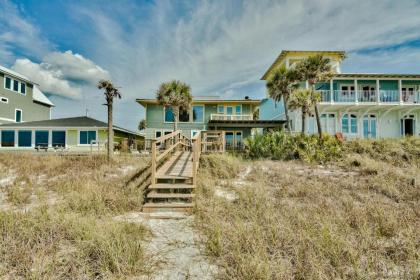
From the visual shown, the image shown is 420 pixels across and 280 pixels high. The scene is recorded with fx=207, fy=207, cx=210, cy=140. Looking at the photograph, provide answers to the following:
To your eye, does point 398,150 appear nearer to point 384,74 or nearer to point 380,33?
point 380,33

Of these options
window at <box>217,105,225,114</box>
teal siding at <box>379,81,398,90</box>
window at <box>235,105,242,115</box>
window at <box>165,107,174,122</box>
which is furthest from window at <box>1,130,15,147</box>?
teal siding at <box>379,81,398,90</box>

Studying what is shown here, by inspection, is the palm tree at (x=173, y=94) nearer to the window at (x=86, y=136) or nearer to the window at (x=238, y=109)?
the window at (x=238, y=109)

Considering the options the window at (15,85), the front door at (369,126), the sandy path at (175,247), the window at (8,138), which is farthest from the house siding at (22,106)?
the front door at (369,126)

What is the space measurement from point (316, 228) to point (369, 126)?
21216 millimetres

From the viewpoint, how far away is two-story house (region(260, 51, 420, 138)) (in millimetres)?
18734

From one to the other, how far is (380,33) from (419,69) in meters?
9.40

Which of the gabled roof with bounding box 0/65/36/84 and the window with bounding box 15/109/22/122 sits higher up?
the gabled roof with bounding box 0/65/36/84

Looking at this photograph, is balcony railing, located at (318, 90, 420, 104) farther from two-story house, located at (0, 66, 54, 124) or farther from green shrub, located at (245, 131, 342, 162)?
two-story house, located at (0, 66, 54, 124)

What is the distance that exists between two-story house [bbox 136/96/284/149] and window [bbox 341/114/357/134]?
832cm

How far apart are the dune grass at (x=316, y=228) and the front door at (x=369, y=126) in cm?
1321

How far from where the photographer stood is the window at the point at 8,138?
20.6 m

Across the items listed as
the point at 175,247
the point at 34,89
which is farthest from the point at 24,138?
the point at 175,247

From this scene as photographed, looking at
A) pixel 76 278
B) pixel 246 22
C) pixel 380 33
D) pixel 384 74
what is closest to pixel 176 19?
pixel 246 22

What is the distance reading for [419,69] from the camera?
66.2ft
